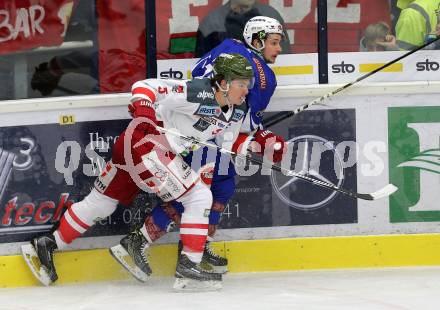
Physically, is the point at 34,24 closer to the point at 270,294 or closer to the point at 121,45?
the point at 121,45

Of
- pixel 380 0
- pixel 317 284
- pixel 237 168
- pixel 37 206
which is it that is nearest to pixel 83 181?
pixel 37 206

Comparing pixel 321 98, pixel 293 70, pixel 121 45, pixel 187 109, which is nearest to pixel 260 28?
pixel 293 70

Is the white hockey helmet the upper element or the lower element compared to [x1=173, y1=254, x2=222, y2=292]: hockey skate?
upper

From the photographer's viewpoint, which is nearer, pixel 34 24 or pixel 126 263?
pixel 126 263

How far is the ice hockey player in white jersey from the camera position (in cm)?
527

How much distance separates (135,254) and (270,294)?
73cm

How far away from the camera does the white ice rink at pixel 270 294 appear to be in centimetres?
498

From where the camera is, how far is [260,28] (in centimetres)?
562

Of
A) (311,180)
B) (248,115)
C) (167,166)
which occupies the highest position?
(248,115)

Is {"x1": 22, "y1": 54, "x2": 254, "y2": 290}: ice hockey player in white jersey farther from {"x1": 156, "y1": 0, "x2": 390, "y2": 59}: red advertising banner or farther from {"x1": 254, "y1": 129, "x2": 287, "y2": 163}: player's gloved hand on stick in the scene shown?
{"x1": 156, "y1": 0, "x2": 390, "y2": 59}: red advertising banner

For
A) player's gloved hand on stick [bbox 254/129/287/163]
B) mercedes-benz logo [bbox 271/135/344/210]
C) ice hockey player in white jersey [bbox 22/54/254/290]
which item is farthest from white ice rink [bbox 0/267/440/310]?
player's gloved hand on stick [bbox 254/129/287/163]

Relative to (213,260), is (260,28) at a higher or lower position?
higher

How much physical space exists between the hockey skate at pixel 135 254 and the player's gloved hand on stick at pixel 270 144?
0.75 m

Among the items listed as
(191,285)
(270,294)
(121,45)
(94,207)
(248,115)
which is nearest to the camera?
(270,294)
